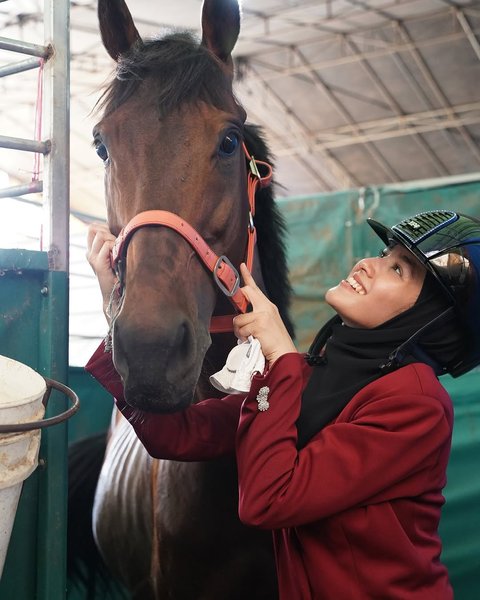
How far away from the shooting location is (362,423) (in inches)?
48.4

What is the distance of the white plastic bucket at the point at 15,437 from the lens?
0.99 m

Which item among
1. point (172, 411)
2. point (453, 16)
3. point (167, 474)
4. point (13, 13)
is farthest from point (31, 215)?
point (172, 411)

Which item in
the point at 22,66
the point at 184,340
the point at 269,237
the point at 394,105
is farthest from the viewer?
the point at 394,105

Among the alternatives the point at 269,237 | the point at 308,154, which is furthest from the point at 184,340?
the point at 308,154

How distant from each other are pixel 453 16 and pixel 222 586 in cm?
897

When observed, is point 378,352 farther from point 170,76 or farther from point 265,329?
point 170,76

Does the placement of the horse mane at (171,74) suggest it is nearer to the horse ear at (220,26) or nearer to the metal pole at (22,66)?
the horse ear at (220,26)

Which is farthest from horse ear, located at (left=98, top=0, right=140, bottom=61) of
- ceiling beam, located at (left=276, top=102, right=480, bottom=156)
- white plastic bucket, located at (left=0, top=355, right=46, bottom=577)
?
ceiling beam, located at (left=276, top=102, right=480, bottom=156)

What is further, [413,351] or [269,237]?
[269,237]

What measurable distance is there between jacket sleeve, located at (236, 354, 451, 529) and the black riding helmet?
0.65 feet

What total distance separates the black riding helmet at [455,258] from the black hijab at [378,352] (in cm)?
3

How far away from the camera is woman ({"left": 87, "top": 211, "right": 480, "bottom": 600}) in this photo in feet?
3.93

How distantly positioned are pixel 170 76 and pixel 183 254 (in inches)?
17.1

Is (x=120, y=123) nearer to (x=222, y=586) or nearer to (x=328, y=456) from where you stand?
(x=328, y=456)
